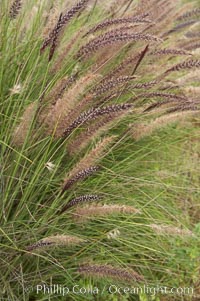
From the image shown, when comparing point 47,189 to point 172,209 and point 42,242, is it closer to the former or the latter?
point 42,242

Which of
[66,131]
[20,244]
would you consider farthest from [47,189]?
[66,131]

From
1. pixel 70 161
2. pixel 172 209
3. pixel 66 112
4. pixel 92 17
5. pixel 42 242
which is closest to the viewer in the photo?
pixel 42 242

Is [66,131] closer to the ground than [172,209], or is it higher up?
higher up

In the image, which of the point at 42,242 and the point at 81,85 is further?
the point at 81,85

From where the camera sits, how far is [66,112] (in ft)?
6.43

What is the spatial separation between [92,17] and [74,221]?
166cm

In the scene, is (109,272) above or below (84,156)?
below

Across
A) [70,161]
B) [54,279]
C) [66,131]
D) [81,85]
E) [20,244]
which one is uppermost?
[81,85]

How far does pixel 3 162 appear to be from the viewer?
214cm

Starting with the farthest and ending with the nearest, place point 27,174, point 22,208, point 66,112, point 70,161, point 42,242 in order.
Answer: point 70,161, point 27,174, point 22,208, point 66,112, point 42,242

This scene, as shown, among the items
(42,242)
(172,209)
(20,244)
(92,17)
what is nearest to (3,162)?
(20,244)

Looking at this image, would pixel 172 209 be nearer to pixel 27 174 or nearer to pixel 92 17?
pixel 27 174

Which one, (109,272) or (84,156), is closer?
(109,272)

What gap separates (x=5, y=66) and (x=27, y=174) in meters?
0.62
